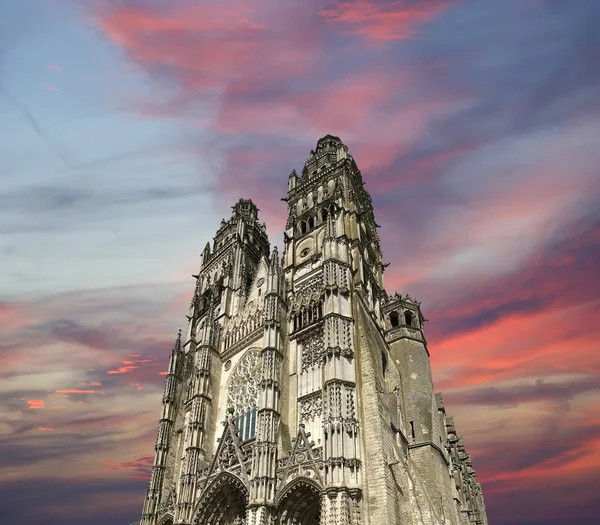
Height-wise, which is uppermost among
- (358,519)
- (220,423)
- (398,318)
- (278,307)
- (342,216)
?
(342,216)

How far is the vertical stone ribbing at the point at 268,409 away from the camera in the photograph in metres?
26.9

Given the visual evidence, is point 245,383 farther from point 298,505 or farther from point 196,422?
point 298,505

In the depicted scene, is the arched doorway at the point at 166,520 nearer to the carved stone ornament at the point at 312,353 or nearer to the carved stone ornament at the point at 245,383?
the carved stone ornament at the point at 245,383

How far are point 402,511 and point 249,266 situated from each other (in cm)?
2820

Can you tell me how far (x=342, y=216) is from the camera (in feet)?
131

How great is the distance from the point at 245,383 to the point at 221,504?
27.6ft

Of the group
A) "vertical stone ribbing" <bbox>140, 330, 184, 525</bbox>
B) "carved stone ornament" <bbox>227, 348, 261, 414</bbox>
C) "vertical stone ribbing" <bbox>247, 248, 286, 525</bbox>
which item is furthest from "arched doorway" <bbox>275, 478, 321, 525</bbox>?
"vertical stone ribbing" <bbox>140, 330, 184, 525</bbox>

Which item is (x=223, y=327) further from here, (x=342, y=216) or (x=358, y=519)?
(x=358, y=519)

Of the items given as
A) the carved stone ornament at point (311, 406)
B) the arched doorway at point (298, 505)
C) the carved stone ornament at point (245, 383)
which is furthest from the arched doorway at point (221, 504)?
the carved stone ornament at point (311, 406)

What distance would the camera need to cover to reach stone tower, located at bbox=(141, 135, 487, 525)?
1045 inches

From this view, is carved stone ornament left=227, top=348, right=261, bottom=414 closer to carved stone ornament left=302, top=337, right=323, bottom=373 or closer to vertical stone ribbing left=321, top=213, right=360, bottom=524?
carved stone ornament left=302, top=337, right=323, bottom=373

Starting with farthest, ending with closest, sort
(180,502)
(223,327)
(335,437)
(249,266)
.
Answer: (249,266) → (223,327) → (180,502) → (335,437)

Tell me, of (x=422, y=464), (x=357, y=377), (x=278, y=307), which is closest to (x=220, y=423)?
(x=278, y=307)

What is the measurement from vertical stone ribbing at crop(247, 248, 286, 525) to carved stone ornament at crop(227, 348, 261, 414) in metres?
3.63
